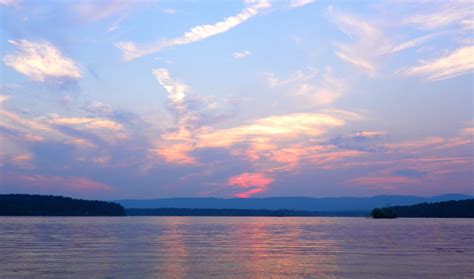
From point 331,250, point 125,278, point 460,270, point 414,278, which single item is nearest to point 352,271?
point 414,278

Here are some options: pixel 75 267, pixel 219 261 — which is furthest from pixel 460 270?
pixel 75 267

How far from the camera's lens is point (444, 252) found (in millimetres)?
54219

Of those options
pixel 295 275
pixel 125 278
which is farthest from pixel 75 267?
pixel 295 275

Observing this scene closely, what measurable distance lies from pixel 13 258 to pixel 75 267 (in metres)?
8.38

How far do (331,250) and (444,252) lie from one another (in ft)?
34.0

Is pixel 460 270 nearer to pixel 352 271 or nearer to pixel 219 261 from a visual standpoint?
pixel 352 271

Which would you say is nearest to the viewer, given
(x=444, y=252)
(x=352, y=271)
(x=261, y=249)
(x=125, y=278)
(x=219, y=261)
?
(x=125, y=278)

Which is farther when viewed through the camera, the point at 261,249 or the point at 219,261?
the point at 261,249

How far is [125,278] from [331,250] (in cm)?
2753

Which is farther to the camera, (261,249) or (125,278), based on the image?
(261,249)

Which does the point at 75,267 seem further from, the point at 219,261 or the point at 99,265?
the point at 219,261

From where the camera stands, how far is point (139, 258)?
47.1 m

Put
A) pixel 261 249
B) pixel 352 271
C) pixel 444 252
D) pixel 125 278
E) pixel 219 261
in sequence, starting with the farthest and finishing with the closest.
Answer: pixel 261 249 < pixel 444 252 < pixel 219 261 < pixel 352 271 < pixel 125 278

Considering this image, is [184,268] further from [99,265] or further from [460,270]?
[460,270]
